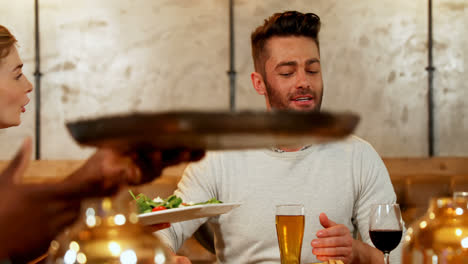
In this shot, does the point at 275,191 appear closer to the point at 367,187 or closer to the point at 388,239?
the point at 367,187

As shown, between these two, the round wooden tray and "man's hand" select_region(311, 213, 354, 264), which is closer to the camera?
the round wooden tray

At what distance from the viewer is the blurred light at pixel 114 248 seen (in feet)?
1.63

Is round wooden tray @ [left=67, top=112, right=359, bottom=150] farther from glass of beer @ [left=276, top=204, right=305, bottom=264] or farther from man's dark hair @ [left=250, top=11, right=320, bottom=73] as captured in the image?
man's dark hair @ [left=250, top=11, right=320, bottom=73]

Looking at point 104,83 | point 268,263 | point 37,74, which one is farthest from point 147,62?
point 268,263

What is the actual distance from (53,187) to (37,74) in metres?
3.83

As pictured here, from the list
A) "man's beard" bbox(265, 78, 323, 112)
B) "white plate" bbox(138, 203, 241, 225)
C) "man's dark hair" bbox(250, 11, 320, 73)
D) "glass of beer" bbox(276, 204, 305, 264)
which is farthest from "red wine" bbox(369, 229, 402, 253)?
"man's dark hair" bbox(250, 11, 320, 73)

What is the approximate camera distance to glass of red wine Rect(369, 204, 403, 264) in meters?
1.17

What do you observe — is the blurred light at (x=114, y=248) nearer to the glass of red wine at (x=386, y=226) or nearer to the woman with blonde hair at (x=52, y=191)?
the woman with blonde hair at (x=52, y=191)

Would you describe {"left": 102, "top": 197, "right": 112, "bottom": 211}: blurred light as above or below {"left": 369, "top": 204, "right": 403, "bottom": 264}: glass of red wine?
above

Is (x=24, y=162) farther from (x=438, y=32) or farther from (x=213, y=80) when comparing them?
(x=438, y=32)

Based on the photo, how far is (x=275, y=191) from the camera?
5.66ft

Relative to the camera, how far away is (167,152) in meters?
0.55

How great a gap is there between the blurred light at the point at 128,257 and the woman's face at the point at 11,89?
1.53 meters

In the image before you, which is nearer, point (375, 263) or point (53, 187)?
point (53, 187)
